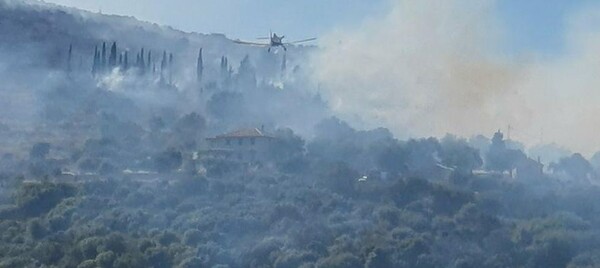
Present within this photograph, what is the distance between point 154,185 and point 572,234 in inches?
736

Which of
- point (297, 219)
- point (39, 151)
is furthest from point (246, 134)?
point (297, 219)

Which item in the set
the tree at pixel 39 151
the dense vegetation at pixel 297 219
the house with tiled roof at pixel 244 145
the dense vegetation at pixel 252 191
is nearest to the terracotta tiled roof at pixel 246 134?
the house with tiled roof at pixel 244 145

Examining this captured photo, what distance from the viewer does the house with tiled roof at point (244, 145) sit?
5347 centimetres

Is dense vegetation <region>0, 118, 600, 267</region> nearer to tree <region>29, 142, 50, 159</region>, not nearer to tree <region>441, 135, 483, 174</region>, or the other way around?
tree <region>29, 142, 50, 159</region>

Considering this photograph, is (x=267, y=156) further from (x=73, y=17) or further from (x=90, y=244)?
(x=73, y=17)

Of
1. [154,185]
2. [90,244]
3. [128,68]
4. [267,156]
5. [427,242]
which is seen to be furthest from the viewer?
[128,68]

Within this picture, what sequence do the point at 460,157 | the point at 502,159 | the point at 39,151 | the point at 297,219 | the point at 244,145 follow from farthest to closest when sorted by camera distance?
the point at 502,159 < the point at 460,157 < the point at 244,145 < the point at 39,151 < the point at 297,219

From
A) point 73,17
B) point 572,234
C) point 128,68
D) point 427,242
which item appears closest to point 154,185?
point 427,242

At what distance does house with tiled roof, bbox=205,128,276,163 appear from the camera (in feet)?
175

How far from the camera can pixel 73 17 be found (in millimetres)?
123312

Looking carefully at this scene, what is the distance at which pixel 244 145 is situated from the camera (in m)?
54.5

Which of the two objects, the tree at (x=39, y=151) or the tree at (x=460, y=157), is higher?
the tree at (x=460, y=157)

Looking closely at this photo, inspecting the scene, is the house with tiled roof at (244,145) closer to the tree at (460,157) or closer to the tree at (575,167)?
the tree at (460,157)

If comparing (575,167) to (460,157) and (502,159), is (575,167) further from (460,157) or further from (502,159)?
(460,157)
